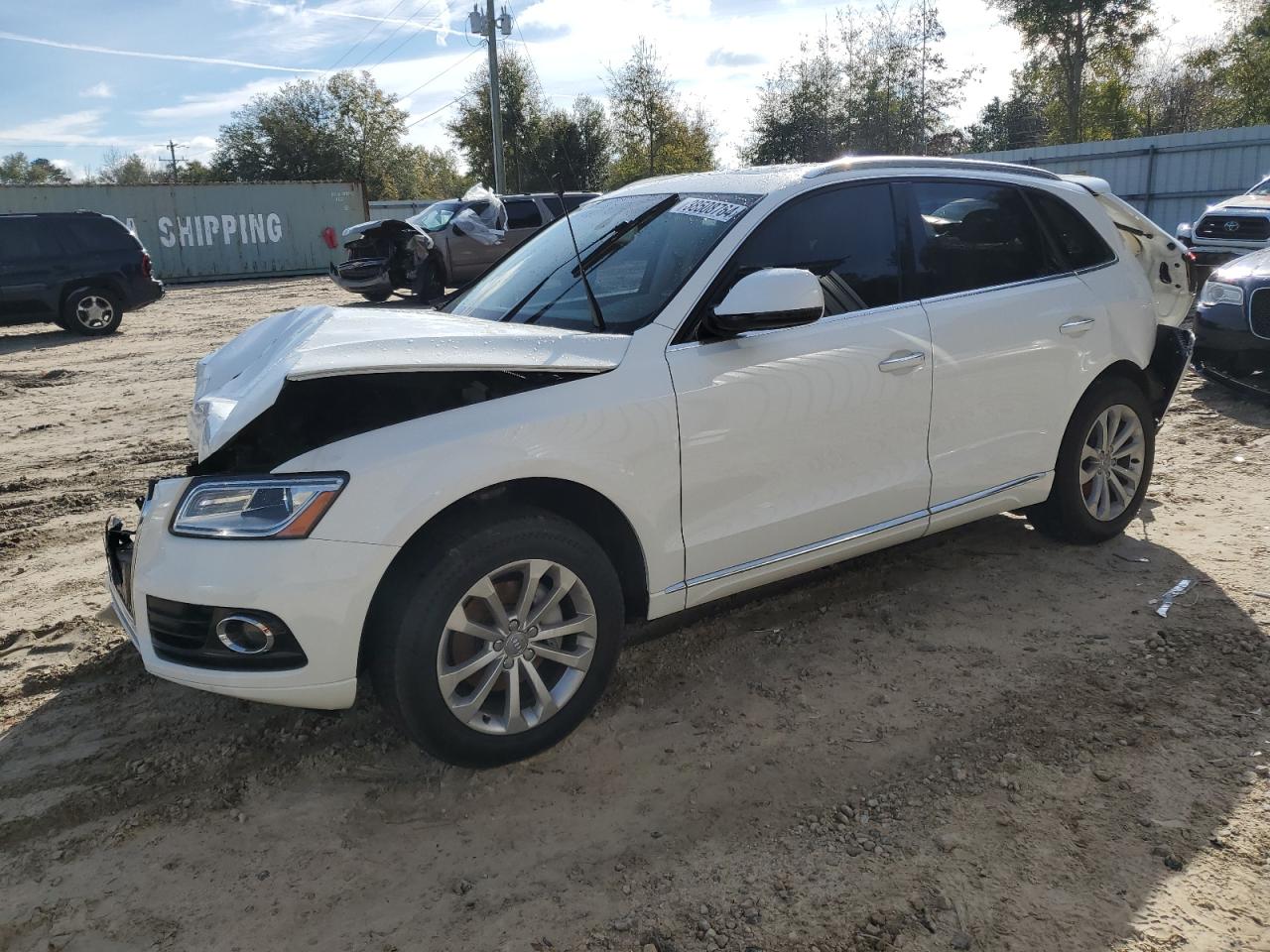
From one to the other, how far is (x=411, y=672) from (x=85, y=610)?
2.36 m

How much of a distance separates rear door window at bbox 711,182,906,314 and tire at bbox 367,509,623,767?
4.12 feet

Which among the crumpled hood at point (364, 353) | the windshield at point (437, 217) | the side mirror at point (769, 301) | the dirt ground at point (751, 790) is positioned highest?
the windshield at point (437, 217)

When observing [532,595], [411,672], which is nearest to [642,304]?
[532,595]

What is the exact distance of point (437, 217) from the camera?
17453 mm

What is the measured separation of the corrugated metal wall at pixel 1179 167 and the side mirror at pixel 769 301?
18.0m

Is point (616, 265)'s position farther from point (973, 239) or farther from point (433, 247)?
point (433, 247)

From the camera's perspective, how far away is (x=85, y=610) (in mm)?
4215

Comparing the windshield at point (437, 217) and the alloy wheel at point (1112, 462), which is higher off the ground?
the windshield at point (437, 217)

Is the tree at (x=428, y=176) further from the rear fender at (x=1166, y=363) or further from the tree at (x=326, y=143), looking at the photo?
the rear fender at (x=1166, y=363)

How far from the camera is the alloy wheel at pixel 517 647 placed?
9.20 feet

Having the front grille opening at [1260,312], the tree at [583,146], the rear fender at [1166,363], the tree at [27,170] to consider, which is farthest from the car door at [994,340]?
the tree at [27,170]

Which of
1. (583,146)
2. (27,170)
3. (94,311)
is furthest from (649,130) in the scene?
(27,170)

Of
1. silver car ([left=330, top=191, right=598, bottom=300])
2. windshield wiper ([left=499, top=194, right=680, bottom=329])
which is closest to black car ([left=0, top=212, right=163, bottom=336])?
silver car ([left=330, top=191, right=598, bottom=300])

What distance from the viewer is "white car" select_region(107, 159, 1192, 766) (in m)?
2.67
